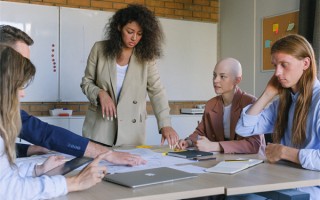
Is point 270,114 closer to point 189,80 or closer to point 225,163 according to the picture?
point 225,163

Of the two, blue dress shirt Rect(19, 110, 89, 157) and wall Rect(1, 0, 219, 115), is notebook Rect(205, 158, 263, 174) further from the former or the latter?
wall Rect(1, 0, 219, 115)

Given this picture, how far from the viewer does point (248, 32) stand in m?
4.78

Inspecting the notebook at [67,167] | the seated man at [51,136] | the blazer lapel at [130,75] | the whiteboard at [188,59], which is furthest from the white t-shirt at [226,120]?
the whiteboard at [188,59]

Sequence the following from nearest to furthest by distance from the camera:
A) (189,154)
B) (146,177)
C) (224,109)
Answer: (146,177)
(189,154)
(224,109)

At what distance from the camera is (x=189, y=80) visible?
199 inches

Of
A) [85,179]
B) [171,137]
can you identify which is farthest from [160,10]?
[85,179]

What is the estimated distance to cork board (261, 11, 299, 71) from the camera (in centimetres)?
413

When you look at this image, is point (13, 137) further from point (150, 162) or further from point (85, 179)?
point (150, 162)

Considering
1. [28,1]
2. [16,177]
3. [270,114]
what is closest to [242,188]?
[16,177]

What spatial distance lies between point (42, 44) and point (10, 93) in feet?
10.7

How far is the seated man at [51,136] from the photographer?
1.62 meters

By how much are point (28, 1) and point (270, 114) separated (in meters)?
3.08

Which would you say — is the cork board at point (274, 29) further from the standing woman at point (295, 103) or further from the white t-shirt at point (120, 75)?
the standing woman at point (295, 103)

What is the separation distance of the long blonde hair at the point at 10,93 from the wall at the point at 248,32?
3.63 m
